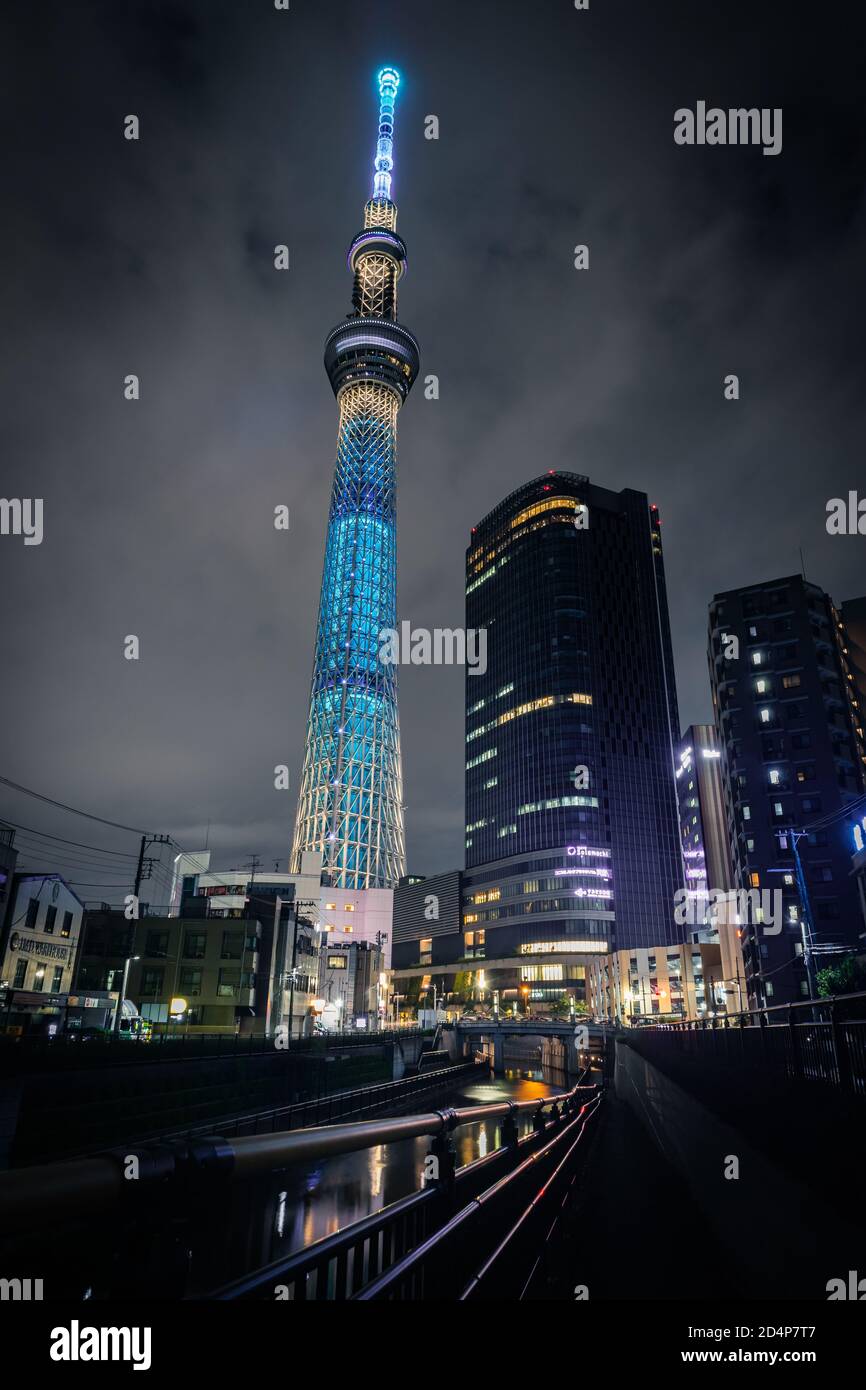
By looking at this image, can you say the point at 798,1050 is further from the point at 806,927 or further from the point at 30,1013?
the point at 806,927

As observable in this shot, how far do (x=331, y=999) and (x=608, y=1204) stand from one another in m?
90.3

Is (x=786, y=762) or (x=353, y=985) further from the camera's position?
(x=353, y=985)

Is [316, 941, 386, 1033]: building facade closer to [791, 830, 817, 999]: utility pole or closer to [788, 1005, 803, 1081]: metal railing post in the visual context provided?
[791, 830, 817, 999]: utility pole

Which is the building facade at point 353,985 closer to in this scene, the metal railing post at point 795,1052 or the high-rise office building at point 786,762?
the high-rise office building at point 786,762

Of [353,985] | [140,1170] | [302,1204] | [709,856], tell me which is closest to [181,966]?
[302,1204]

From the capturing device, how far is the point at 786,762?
85.6 m

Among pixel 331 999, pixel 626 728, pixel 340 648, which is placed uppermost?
pixel 340 648

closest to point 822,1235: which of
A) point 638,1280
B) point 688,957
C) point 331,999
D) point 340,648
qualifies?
point 638,1280

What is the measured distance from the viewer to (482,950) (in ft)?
511

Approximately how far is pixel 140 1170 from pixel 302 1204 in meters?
34.8

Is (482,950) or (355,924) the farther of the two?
(482,950)

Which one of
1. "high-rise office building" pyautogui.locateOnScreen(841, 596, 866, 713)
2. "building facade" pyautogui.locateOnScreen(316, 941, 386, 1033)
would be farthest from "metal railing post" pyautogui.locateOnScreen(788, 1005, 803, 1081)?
"high-rise office building" pyautogui.locateOnScreen(841, 596, 866, 713)

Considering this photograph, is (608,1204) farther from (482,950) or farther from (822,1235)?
(482,950)
